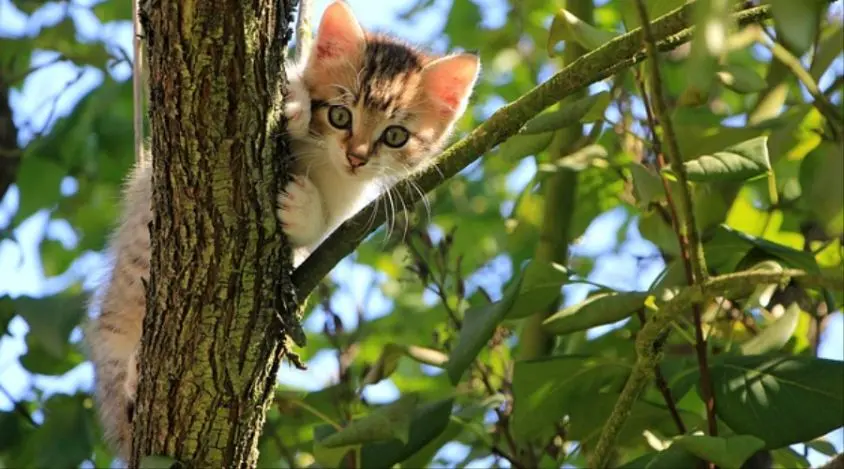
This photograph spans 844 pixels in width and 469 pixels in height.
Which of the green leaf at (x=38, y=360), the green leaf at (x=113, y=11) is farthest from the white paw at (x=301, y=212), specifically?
the green leaf at (x=113, y=11)

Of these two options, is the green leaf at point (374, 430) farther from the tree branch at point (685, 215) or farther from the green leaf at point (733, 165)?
the green leaf at point (733, 165)

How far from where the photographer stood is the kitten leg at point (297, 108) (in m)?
2.52

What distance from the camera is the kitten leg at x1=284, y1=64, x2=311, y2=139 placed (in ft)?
8.27

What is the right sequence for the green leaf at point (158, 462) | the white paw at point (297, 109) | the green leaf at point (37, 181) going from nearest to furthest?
A: the green leaf at point (158, 462) < the white paw at point (297, 109) < the green leaf at point (37, 181)

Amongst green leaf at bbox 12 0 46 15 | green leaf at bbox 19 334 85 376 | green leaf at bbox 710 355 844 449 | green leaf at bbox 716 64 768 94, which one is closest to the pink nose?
green leaf at bbox 716 64 768 94

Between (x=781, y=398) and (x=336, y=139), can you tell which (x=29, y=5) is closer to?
(x=336, y=139)

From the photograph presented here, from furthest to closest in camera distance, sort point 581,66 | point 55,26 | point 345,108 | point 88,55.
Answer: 1. point 55,26
2. point 88,55
3. point 345,108
4. point 581,66

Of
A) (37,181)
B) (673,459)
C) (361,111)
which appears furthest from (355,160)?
(37,181)

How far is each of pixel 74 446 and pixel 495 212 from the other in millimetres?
2234

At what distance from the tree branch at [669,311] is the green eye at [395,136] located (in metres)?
1.01

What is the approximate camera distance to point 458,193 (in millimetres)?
4973

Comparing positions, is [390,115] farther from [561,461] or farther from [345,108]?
[561,461]

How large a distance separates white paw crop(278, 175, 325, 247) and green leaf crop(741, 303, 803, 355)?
3.14ft

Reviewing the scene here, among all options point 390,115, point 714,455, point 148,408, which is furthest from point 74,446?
point 714,455
